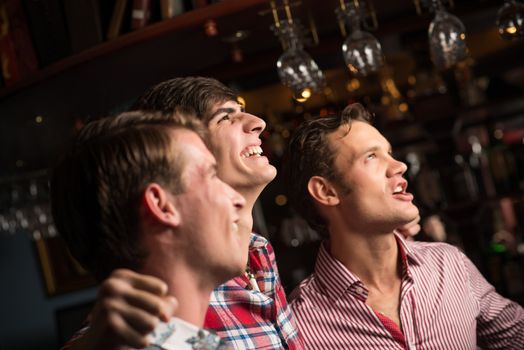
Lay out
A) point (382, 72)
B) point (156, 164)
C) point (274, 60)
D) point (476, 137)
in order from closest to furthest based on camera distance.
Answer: point (156, 164) → point (274, 60) → point (382, 72) → point (476, 137)

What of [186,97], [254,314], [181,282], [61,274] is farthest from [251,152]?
[61,274]

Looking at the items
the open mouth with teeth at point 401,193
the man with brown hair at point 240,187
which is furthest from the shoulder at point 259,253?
the open mouth with teeth at point 401,193

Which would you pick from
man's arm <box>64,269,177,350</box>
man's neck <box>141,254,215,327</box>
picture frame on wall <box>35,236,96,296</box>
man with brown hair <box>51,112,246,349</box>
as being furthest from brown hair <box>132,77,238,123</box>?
picture frame on wall <box>35,236,96,296</box>

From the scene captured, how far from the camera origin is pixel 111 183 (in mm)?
1279

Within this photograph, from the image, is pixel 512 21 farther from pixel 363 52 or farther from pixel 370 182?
pixel 370 182

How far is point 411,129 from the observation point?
3.98 meters

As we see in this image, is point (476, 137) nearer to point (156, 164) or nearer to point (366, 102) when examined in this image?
point (366, 102)

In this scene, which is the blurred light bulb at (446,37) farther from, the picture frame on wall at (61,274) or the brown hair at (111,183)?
the picture frame on wall at (61,274)

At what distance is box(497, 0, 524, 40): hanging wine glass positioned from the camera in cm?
240

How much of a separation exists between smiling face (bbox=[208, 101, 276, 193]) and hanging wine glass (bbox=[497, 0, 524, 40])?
0.92 m

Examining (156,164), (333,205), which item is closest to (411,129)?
(333,205)

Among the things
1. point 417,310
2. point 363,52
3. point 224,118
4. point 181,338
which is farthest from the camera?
point 363,52

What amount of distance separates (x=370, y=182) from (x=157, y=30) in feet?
2.69

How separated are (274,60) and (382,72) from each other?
49.3 inches
